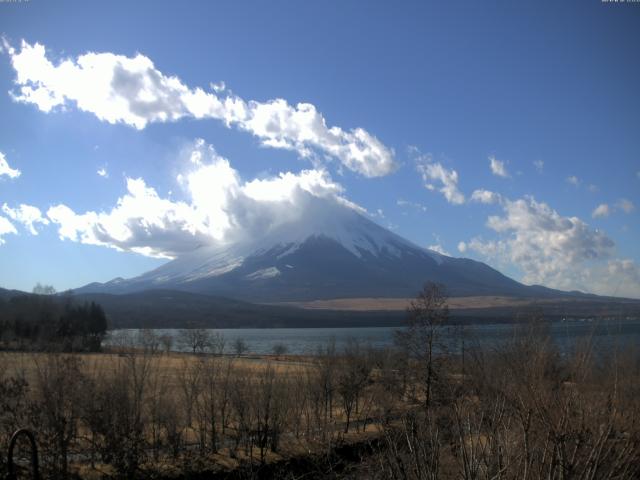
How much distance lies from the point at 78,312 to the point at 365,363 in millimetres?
78392

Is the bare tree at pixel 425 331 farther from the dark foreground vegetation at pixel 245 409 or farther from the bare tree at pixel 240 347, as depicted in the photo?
the bare tree at pixel 240 347

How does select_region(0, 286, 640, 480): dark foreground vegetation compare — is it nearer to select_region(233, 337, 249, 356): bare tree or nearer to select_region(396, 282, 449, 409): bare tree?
select_region(396, 282, 449, 409): bare tree

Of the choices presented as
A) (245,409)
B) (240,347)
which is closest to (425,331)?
(245,409)

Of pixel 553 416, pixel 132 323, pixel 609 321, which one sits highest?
pixel 609 321

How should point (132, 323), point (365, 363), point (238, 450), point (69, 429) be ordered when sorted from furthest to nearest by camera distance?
1. point (132, 323)
2. point (365, 363)
3. point (238, 450)
4. point (69, 429)

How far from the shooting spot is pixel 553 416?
25.0 feet

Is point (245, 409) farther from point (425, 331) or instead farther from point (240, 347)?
point (240, 347)

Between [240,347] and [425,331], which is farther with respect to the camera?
[240,347]

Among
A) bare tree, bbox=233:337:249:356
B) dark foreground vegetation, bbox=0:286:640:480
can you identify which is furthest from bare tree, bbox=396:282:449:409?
bare tree, bbox=233:337:249:356

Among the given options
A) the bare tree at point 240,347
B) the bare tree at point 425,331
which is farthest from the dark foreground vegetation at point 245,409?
the bare tree at point 240,347

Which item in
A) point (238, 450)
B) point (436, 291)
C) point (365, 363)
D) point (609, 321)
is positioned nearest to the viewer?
point (609, 321)

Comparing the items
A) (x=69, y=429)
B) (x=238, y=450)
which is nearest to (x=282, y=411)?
(x=238, y=450)

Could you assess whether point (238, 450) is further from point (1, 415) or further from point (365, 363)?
point (365, 363)

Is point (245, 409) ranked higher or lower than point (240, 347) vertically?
higher
